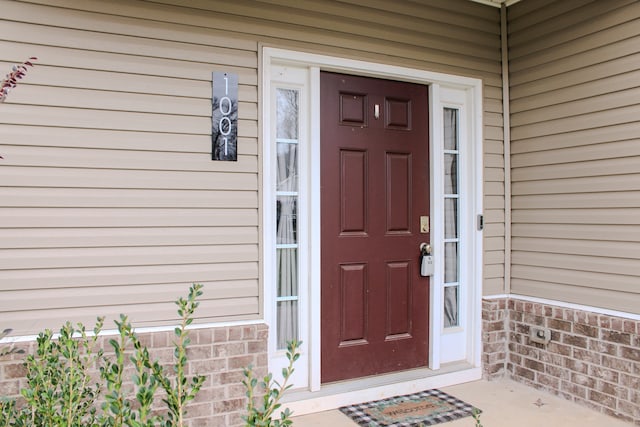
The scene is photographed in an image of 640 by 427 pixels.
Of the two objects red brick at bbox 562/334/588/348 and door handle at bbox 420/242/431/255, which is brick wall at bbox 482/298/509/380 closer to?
red brick at bbox 562/334/588/348

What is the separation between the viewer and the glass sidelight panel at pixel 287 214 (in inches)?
118

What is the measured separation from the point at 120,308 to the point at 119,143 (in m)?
0.88

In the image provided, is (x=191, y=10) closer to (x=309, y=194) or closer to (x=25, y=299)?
(x=309, y=194)

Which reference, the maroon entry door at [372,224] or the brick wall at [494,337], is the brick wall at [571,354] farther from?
the maroon entry door at [372,224]

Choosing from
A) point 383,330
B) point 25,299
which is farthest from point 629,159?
point 25,299

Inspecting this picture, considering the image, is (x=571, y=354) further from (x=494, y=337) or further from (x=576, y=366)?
(x=494, y=337)

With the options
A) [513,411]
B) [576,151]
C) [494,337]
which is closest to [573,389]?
[513,411]

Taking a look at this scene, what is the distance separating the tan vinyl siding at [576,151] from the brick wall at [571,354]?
136mm

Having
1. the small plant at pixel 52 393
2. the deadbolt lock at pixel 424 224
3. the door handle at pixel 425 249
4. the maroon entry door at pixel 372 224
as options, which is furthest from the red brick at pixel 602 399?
the small plant at pixel 52 393

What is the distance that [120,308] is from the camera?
2.47 metres

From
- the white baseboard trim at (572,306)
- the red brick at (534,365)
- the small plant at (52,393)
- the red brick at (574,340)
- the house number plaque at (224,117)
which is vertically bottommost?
the red brick at (534,365)

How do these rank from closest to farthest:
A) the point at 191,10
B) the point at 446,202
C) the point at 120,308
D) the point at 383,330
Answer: the point at 120,308
the point at 191,10
the point at 383,330
the point at 446,202

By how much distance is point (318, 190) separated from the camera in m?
3.05

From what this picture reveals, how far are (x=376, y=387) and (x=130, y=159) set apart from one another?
212 centimetres
